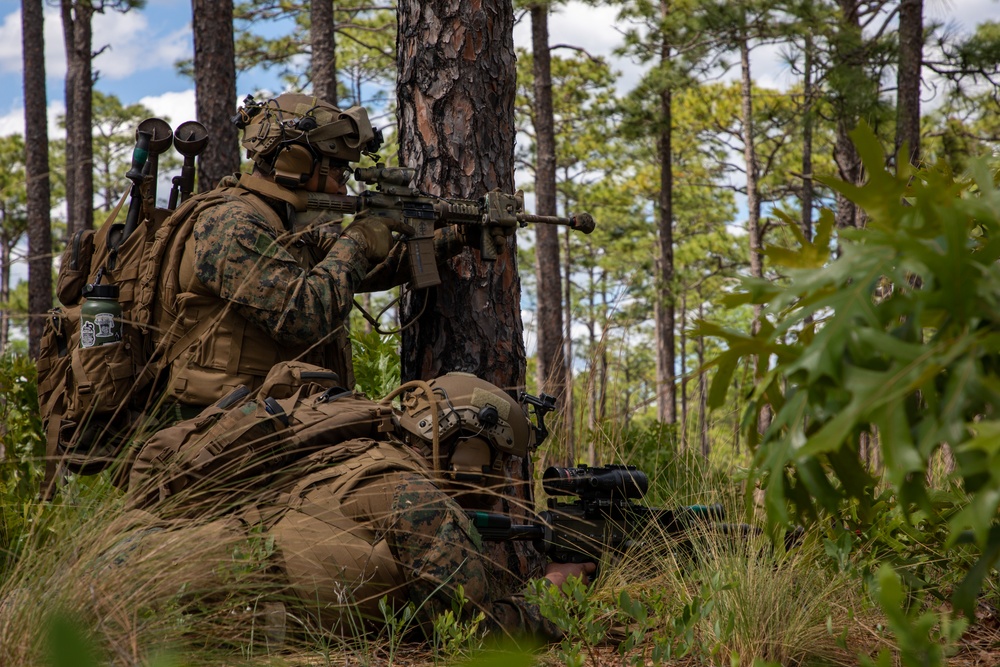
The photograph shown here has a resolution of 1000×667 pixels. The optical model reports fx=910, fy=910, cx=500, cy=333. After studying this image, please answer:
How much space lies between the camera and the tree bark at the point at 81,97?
48.6ft

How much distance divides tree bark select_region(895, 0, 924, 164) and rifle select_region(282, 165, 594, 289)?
6.42 meters

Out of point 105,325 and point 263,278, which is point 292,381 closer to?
point 263,278

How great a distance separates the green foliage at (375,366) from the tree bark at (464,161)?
1914 mm

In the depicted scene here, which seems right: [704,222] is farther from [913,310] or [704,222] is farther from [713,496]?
[913,310]

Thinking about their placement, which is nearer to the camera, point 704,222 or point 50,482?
point 50,482

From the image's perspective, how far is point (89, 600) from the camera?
2330 millimetres

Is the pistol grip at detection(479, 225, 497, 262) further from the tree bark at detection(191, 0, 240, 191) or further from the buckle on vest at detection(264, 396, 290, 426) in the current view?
the tree bark at detection(191, 0, 240, 191)

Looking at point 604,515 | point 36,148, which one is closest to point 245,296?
point 604,515

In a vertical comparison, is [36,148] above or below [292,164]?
above

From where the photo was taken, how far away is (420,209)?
3.89 m

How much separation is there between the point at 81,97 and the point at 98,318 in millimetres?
13360

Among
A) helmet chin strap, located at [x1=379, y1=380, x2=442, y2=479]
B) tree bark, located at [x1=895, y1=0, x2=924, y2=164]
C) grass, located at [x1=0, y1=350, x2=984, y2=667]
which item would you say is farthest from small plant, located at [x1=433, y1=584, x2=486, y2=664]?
tree bark, located at [x1=895, y1=0, x2=924, y2=164]

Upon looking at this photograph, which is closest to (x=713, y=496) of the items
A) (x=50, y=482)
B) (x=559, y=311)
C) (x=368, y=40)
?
(x=50, y=482)

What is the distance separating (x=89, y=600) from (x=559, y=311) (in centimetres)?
1245
